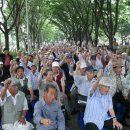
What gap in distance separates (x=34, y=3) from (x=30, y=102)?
105 ft

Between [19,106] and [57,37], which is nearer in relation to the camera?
[19,106]

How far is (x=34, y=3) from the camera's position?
39.9 metres

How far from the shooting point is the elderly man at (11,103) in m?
6.39

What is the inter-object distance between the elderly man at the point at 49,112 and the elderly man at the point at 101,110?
741 millimetres

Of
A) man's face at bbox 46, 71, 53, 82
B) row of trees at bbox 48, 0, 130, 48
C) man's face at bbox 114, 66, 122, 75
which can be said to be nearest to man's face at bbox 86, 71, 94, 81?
man's face at bbox 114, 66, 122, 75

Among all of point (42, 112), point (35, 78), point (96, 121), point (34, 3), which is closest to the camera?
point (42, 112)

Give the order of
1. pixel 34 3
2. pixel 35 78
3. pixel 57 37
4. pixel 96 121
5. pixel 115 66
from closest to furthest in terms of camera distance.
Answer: pixel 96 121
pixel 115 66
pixel 35 78
pixel 34 3
pixel 57 37

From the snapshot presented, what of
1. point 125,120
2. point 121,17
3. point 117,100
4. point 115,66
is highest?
point 121,17

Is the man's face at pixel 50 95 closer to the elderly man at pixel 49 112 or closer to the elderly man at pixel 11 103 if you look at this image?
the elderly man at pixel 49 112

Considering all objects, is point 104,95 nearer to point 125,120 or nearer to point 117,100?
point 117,100

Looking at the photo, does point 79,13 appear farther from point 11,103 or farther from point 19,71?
point 11,103

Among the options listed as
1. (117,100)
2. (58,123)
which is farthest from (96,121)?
(117,100)

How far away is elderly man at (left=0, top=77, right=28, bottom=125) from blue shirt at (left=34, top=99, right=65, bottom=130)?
0.88 m

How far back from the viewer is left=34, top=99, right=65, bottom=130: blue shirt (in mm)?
5582
